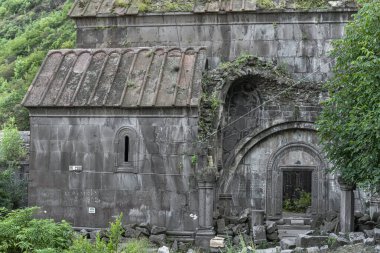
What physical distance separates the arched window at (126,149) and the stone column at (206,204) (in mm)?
1856

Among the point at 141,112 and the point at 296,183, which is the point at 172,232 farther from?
the point at 296,183

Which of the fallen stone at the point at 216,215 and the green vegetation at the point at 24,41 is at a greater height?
the green vegetation at the point at 24,41

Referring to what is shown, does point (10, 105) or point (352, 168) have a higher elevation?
point (10, 105)

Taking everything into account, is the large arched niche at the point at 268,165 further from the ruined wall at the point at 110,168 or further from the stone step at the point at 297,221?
the ruined wall at the point at 110,168

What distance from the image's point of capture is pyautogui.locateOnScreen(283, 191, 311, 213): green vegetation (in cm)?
2066

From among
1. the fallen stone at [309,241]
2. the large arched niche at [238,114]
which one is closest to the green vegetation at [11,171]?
the large arched niche at [238,114]

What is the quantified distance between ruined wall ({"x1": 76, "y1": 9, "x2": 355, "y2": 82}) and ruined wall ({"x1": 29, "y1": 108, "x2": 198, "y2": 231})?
3260mm

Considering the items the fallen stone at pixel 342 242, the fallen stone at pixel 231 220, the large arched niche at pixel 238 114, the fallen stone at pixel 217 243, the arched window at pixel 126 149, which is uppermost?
the large arched niche at pixel 238 114

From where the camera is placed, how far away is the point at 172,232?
13852 millimetres

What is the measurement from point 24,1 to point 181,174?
41742mm

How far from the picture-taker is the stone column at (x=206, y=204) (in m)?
13.5

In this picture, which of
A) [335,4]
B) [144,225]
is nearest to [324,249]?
[144,225]

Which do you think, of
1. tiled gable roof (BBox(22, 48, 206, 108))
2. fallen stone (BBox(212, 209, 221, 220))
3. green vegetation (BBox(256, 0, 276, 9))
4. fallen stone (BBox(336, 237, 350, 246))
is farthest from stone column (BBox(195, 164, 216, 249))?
green vegetation (BBox(256, 0, 276, 9))

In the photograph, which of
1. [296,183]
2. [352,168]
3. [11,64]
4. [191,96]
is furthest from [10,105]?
[352,168]
